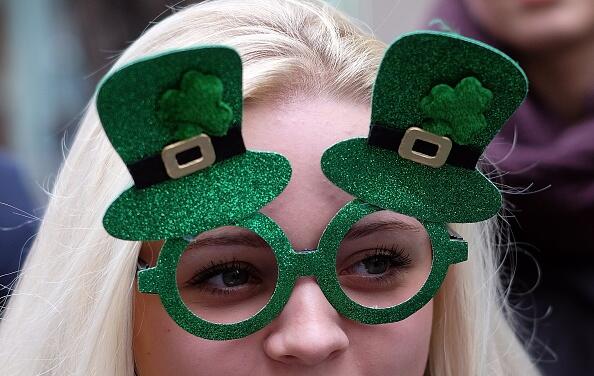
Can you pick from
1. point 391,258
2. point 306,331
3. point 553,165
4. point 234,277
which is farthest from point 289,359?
point 553,165

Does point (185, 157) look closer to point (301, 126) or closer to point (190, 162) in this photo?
point (190, 162)

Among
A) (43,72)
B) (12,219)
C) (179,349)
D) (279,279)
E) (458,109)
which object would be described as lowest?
(43,72)

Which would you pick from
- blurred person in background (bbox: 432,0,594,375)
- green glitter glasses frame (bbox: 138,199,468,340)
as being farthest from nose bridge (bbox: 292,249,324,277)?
blurred person in background (bbox: 432,0,594,375)

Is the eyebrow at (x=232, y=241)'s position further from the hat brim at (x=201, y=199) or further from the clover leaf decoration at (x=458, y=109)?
the clover leaf decoration at (x=458, y=109)

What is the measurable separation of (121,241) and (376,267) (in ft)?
1.37

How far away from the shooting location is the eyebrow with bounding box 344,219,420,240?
1.32 metres

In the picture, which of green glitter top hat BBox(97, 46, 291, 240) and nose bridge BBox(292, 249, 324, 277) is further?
nose bridge BBox(292, 249, 324, 277)

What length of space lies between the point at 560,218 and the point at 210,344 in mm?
997

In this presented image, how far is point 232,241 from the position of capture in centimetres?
127

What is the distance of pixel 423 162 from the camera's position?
1.30 meters

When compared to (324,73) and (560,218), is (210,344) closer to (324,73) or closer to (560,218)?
(324,73)

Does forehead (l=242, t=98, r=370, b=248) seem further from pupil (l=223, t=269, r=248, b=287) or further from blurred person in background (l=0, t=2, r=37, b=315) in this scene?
blurred person in background (l=0, t=2, r=37, b=315)

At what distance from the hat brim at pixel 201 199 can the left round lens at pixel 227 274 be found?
0.05 metres

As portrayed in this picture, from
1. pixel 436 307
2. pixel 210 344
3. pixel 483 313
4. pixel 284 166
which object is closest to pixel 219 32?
pixel 284 166
